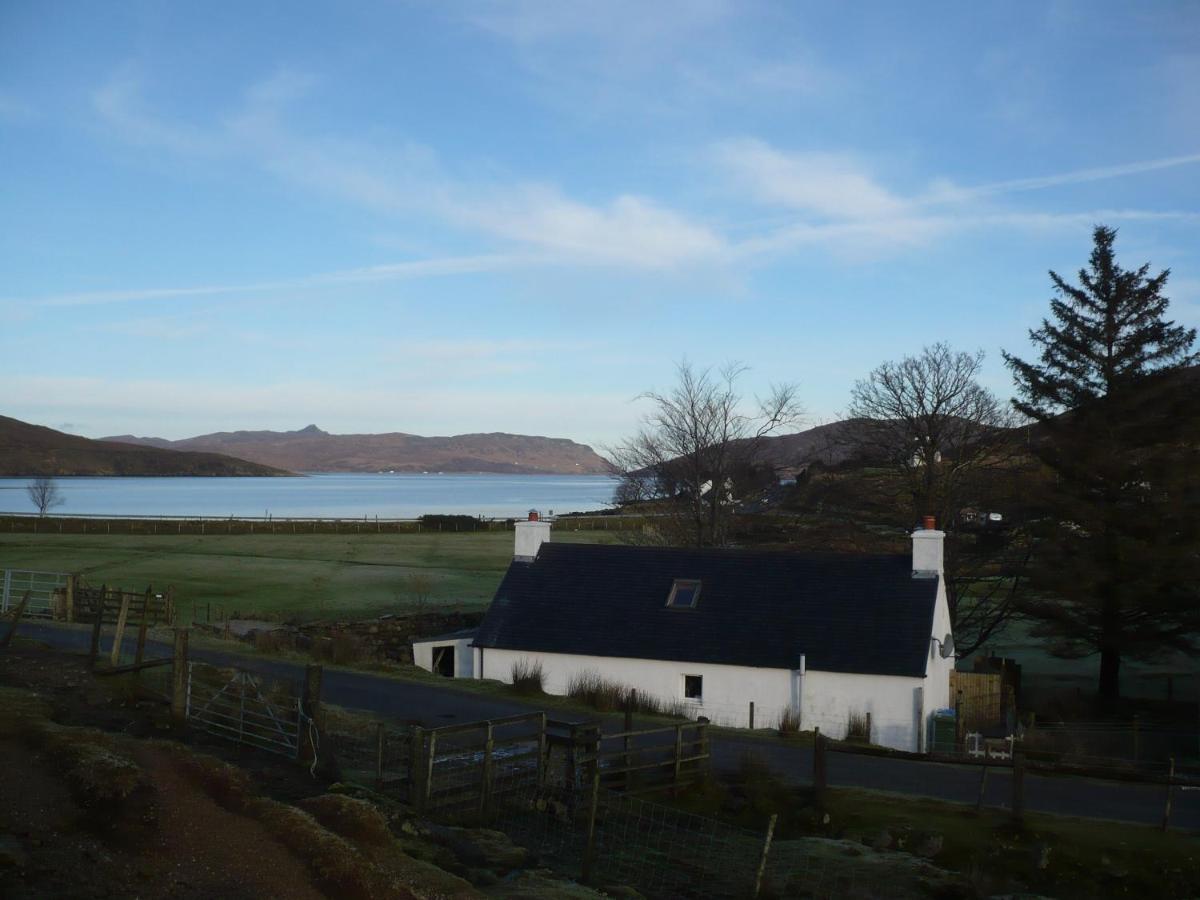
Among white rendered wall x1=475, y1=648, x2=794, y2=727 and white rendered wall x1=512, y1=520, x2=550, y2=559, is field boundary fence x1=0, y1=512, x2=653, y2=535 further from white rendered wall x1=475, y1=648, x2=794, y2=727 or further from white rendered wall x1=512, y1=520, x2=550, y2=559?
white rendered wall x1=475, y1=648, x2=794, y2=727

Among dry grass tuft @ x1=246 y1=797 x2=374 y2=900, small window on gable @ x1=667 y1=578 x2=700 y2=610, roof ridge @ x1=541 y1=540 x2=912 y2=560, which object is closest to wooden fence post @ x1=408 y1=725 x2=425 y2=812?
dry grass tuft @ x1=246 y1=797 x2=374 y2=900

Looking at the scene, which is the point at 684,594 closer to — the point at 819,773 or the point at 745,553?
the point at 745,553

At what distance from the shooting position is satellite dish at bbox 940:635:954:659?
28.0 metres

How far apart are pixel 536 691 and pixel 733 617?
5.56 meters

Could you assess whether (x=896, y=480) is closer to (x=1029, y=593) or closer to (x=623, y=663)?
(x=1029, y=593)

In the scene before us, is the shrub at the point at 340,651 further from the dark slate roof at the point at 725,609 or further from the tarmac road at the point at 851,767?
the dark slate roof at the point at 725,609

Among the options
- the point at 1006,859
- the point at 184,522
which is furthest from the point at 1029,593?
the point at 184,522

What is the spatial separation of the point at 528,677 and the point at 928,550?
11008 mm

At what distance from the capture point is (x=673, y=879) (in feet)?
46.7

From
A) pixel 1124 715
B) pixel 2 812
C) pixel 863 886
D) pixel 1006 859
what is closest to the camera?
pixel 2 812

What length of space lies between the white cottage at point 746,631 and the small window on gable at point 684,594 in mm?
40

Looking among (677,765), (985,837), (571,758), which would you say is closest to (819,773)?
(677,765)

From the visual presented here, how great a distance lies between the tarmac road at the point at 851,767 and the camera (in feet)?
60.3

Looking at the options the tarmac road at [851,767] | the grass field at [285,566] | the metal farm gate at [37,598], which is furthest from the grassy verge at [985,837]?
the grass field at [285,566]
